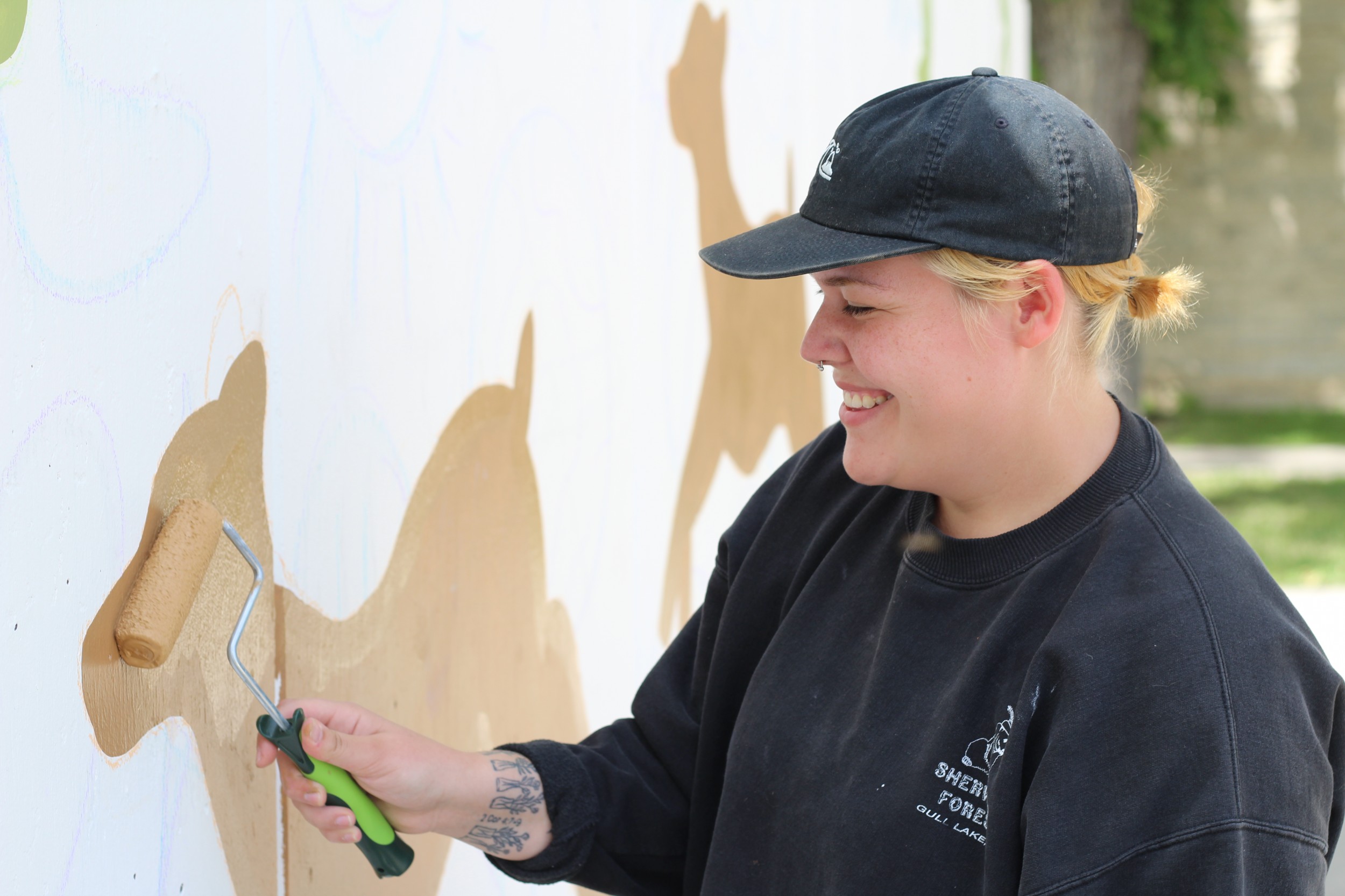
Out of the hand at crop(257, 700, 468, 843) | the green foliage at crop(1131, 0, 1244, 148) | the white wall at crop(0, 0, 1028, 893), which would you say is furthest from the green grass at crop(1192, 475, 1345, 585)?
the hand at crop(257, 700, 468, 843)

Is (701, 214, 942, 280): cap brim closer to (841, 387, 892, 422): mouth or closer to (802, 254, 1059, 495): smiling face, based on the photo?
(802, 254, 1059, 495): smiling face

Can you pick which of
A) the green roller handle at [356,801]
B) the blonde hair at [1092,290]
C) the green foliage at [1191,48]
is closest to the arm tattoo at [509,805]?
the green roller handle at [356,801]

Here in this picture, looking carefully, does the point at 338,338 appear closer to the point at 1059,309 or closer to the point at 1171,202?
the point at 1059,309

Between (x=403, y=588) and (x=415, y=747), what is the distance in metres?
0.31

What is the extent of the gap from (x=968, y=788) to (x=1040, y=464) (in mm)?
327

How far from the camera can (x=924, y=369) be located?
4.02 feet

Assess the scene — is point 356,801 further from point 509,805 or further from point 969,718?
point 969,718

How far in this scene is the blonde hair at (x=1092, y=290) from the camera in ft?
3.91

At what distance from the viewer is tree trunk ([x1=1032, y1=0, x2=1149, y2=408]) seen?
8.64m

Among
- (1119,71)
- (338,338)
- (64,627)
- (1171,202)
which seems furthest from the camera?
(1171,202)

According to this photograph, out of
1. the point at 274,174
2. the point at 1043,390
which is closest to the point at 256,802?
the point at 274,174

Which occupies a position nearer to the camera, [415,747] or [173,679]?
[173,679]

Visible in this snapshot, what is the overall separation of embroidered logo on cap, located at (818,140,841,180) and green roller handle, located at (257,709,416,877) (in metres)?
0.72

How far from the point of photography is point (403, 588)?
150 cm
